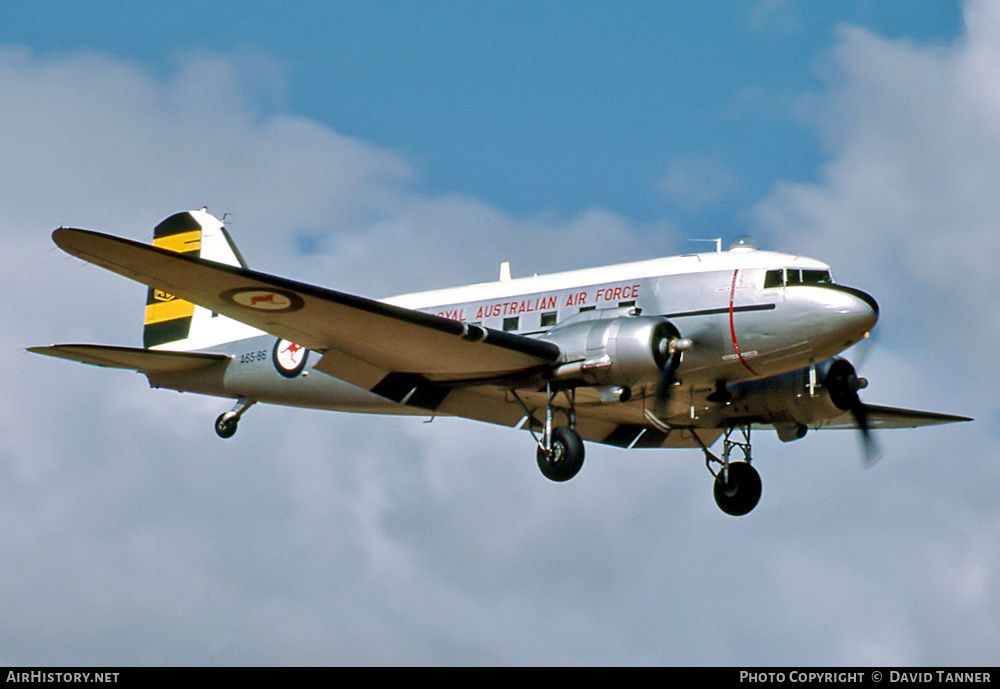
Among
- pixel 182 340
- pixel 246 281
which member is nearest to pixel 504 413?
pixel 246 281

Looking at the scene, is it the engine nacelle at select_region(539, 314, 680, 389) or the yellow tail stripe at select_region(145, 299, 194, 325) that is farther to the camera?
the yellow tail stripe at select_region(145, 299, 194, 325)

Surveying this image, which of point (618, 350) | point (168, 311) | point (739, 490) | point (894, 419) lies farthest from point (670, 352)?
point (168, 311)

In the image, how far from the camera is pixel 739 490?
62.8 feet

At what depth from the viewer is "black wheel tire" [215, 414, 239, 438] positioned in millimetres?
20719

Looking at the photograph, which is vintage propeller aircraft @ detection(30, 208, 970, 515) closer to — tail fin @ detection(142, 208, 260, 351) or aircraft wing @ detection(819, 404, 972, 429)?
aircraft wing @ detection(819, 404, 972, 429)

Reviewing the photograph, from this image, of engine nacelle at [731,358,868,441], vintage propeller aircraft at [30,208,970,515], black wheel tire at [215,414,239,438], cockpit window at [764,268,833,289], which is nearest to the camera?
vintage propeller aircraft at [30,208,970,515]

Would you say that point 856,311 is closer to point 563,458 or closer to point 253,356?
point 563,458

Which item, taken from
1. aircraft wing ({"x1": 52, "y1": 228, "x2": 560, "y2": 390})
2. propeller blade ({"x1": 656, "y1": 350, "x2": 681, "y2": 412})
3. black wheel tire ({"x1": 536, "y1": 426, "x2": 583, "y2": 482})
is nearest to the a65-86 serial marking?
aircraft wing ({"x1": 52, "y1": 228, "x2": 560, "y2": 390})

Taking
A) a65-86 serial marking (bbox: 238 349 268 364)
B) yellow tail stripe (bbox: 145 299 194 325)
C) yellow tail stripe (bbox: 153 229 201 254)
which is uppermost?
yellow tail stripe (bbox: 153 229 201 254)

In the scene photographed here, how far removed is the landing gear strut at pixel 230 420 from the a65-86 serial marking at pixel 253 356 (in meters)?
0.68

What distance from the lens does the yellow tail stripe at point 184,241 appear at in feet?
77.9

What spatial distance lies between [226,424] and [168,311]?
11.6ft

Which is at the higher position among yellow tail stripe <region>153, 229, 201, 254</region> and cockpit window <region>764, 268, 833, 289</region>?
yellow tail stripe <region>153, 229, 201, 254</region>

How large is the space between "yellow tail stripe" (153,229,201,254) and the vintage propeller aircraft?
389cm
